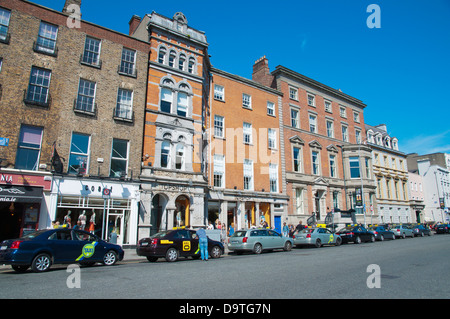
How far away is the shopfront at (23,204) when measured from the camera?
51.8 ft

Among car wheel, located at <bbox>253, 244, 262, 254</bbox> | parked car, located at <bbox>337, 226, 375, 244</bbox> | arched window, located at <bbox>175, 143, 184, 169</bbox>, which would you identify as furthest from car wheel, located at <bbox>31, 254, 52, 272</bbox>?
parked car, located at <bbox>337, 226, 375, 244</bbox>

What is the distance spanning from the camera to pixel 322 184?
112 ft

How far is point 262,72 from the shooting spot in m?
35.1

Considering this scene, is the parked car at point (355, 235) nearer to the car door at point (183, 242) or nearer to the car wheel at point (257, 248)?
the car wheel at point (257, 248)

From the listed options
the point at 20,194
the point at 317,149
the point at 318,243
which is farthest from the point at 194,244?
the point at 317,149

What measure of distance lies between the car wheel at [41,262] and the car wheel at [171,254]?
15.8 feet

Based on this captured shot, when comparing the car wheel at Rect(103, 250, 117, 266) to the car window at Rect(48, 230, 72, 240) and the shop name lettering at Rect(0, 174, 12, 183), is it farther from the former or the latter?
the shop name lettering at Rect(0, 174, 12, 183)

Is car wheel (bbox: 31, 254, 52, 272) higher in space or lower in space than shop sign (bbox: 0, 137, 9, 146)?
lower

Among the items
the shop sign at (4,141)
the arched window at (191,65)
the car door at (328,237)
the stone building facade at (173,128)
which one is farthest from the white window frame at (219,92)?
the shop sign at (4,141)

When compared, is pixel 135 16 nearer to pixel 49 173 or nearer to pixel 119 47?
pixel 119 47

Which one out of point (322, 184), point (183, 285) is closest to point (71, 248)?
point (183, 285)

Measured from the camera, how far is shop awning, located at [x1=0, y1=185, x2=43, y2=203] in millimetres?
15342

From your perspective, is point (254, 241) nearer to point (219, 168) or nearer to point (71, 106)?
point (219, 168)

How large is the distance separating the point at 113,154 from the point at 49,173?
3947 mm
